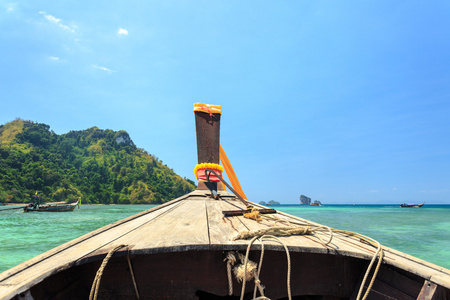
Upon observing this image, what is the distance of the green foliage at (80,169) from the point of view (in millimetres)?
48281

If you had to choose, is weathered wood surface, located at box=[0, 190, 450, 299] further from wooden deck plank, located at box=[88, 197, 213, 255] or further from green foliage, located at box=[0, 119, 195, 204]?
green foliage, located at box=[0, 119, 195, 204]

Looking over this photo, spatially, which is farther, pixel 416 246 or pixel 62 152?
pixel 62 152

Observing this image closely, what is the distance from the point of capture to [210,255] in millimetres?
1318

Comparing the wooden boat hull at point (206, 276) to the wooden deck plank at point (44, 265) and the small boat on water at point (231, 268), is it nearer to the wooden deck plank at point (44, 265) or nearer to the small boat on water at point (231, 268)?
the small boat on water at point (231, 268)

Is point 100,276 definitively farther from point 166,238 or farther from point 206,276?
point 206,276

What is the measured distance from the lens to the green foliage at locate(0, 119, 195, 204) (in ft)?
158

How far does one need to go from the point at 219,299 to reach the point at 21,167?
63954 millimetres

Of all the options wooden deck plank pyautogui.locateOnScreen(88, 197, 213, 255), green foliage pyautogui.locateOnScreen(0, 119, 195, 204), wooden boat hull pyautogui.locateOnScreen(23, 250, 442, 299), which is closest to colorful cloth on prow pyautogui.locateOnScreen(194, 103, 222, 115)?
wooden deck plank pyautogui.locateOnScreen(88, 197, 213, 255)

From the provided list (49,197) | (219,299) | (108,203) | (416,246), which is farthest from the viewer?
(108,203)

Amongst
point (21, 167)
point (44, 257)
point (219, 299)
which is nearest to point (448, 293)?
point (219, 299)

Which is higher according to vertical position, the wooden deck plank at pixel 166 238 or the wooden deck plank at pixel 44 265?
the wooden deck plank at pixel 166 238

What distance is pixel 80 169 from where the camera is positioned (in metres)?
63.1

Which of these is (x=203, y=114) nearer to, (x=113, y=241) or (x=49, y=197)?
(x=113, y=241)

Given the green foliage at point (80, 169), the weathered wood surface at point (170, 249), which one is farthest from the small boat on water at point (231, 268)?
the green foliage at point (80, 169)
